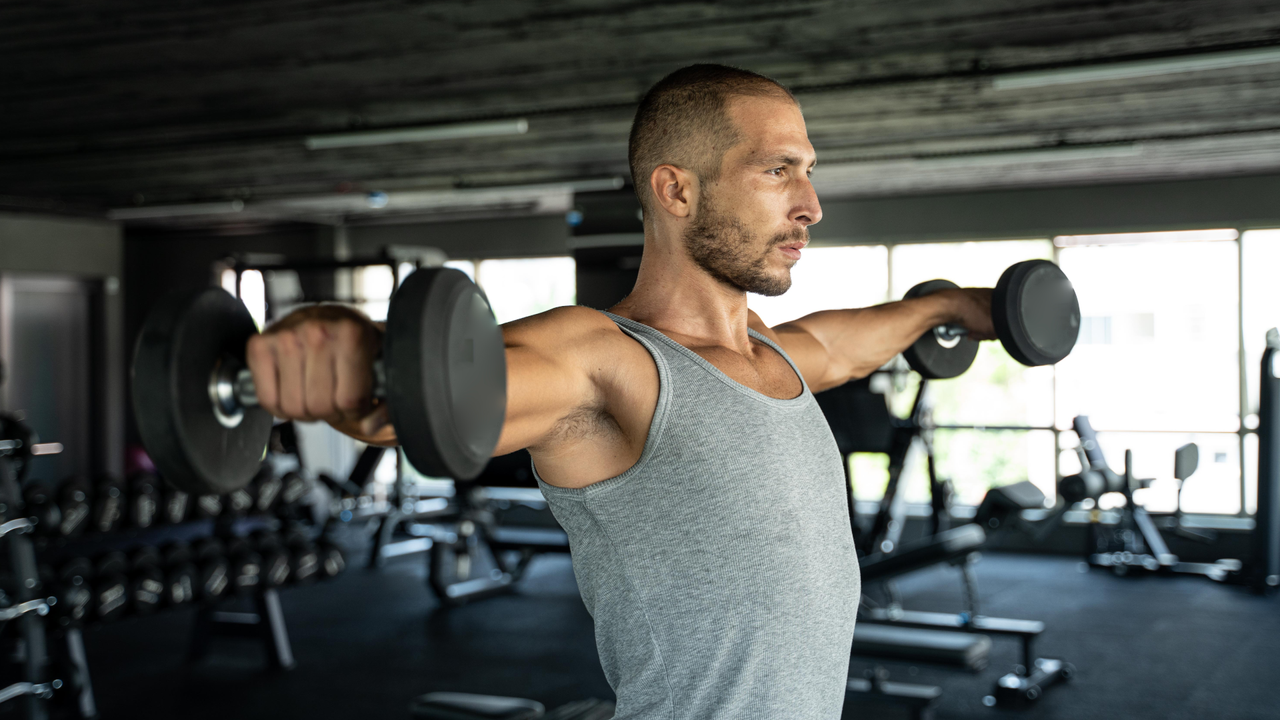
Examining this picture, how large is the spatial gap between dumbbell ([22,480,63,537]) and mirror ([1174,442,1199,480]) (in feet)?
17.1

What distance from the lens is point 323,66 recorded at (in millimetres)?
3600

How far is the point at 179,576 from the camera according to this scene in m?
3.58

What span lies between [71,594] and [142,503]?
634 millimetres

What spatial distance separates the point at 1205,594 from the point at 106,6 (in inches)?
218

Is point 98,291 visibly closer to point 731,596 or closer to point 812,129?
point 812,129

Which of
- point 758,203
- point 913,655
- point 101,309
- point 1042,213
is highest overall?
point 1042,213

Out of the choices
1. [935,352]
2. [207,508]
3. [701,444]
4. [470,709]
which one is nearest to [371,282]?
[207,508]

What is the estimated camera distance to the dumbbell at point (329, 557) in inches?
162

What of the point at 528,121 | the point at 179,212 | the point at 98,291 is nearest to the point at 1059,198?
the point at 528,121

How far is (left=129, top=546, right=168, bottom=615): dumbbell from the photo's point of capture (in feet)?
11.3

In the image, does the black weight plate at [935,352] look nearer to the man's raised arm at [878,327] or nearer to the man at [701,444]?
the man's raised arm at [878,327]

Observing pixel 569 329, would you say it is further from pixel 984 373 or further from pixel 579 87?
pixel 984 373

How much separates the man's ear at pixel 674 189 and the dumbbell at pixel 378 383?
42 centimetres

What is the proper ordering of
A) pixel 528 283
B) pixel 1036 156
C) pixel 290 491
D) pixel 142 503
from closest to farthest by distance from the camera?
pixel 142 503 → pixel 290 491 → pixel 1036 156 → pixel 528 283
